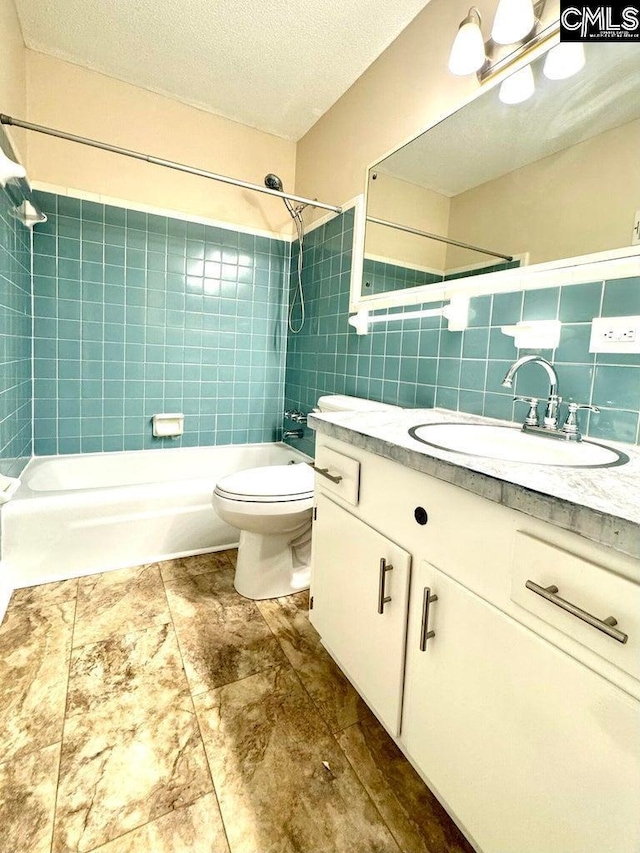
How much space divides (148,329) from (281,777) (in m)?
2.16

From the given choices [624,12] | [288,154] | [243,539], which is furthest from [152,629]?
[288,154]

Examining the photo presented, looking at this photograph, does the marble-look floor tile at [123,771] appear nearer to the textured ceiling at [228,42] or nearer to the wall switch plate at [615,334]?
the wall switch plate at [615,334]

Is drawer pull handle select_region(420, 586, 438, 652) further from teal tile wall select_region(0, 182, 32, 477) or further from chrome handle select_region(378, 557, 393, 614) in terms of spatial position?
teal tile wall select_region(0, 182, 32, 477)

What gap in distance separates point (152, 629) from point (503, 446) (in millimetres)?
1361

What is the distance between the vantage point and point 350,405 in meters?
1.76

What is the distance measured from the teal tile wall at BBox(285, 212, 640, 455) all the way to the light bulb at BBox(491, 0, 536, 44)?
0.75 m

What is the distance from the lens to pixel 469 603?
2.26 feet

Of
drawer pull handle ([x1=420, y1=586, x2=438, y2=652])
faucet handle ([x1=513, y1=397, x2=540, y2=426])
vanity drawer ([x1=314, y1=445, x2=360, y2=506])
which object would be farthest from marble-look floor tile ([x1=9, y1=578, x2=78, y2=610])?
faucet handle ([x1=513, y1=397, x2=540, y2=426])

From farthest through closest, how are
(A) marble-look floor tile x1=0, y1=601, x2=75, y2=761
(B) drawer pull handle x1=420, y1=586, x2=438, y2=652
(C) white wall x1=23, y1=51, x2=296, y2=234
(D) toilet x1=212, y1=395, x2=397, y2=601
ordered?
(C) white wall x1=23, y1=51, x2=296, y2=234 → (D) toilet x1=212, y1=395, x2=397, y2=601 → (A) marble-look floor tile x1=0, y1=601, x2=75, y2=761 → (B) drawer pull handle x1=420, y1=586, x2=438, y2=652

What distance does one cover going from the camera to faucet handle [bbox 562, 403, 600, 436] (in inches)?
37.8

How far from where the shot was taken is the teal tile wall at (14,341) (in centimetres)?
150

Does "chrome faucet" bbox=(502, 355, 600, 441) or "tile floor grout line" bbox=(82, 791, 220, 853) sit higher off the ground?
"chrome faucet" bbox=(502, 355, 600, 441)

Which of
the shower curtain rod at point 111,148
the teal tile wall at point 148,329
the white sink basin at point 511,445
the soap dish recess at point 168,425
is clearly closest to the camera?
the white sink basin at point 511,445

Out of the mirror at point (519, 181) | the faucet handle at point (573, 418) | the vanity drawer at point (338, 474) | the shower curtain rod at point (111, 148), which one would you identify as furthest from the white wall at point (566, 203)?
the shower curtain rod at point (111, 148)
